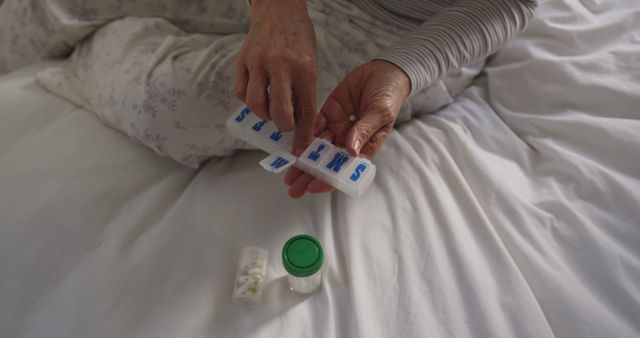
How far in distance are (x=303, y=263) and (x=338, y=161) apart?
14 cm

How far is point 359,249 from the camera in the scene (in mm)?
591

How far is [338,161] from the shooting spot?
57 centimetres

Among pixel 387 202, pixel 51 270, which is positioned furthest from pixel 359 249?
pixel 51 270

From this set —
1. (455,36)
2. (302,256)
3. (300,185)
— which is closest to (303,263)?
(302,256)

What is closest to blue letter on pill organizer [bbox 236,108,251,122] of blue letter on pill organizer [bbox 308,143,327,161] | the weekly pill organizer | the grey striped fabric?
the weekly pill organizer

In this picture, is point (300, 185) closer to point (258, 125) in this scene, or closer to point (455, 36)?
point (258, 125)

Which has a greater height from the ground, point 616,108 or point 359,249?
point 616,108

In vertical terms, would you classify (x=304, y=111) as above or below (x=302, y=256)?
above

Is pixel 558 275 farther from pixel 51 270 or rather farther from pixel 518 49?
pixel 51 270

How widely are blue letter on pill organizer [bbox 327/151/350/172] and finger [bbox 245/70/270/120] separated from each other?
11 centimetres

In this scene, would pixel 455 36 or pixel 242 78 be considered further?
pixel 455 36

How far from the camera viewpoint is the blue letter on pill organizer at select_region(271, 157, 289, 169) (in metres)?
0.55

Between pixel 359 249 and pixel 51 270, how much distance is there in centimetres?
40

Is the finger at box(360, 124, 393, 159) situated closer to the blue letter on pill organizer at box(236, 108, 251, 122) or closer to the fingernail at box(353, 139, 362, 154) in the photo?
the fingernail at box(353, 139, 362, 154)
